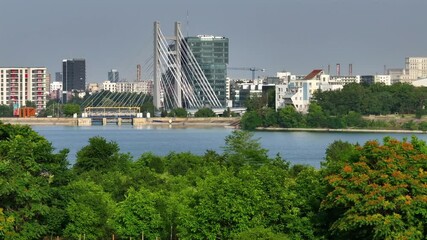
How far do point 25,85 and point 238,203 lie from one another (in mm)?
67906

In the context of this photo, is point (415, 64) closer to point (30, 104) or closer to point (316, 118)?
point (30, 104)

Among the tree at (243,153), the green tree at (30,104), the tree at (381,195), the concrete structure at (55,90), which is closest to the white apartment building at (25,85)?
the green tree at (30,104)

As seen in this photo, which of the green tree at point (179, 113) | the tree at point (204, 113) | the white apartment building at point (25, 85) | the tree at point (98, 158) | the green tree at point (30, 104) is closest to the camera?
the tree at point (98, 158)

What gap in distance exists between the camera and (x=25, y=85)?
78500mm

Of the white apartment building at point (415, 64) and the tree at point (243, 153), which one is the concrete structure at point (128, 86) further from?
the tree at point (243, 153)

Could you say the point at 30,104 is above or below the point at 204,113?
above

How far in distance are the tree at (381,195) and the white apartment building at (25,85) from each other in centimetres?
6698

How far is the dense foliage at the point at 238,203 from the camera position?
10.9 metres

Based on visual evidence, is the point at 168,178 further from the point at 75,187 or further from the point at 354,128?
the point at 354,128

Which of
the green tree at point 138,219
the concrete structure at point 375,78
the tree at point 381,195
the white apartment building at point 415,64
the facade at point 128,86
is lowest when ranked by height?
the green tree at point 138,219

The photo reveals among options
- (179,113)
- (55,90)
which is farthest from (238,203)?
(55,90)

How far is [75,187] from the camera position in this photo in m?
13.3

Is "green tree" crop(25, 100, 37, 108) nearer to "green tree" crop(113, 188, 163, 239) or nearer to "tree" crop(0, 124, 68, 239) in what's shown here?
"tree" crop(0, 124, 68, 239)

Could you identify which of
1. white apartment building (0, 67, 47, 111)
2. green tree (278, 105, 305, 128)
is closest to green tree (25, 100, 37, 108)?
white apartment building (0, 67, 47, 111)
